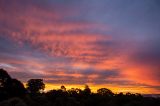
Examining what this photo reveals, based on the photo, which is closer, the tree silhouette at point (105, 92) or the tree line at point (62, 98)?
the tree line at point (62, 98)

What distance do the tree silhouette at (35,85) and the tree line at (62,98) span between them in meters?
21.2

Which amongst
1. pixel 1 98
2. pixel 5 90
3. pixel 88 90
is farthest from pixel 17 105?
pixel 88 90

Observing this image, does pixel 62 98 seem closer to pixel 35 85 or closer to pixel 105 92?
pixel 105 92

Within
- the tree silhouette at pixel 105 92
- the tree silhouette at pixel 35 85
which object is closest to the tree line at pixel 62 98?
the tree silhouette at pixel 105 92


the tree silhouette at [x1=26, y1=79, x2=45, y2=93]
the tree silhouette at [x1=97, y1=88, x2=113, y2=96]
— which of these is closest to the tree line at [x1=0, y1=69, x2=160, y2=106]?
the tree silhouette at [x1=97, y1=88, x2=113, y2=96]

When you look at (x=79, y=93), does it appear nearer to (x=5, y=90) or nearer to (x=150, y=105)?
(x=5, y=90)

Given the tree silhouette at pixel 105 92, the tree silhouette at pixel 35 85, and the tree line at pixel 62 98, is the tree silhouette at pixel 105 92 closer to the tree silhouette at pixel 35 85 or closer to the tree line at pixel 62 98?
the tree line at pixel 62 98

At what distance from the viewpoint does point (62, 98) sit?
5934cm

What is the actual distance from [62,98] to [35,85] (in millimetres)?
45961

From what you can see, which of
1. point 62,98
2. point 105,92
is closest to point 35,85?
point 105,92

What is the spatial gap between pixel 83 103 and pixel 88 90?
73.5 feet

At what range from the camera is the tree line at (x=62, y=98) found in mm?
54281

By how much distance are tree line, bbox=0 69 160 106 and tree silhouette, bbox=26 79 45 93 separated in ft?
69.7

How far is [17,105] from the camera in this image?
47.4 metres
